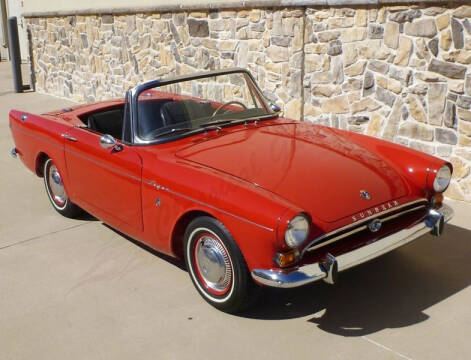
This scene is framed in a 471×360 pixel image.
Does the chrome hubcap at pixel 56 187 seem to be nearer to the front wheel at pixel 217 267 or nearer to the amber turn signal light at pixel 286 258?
the front wheel at pixel 217 267

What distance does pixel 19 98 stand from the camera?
12969 millimetres

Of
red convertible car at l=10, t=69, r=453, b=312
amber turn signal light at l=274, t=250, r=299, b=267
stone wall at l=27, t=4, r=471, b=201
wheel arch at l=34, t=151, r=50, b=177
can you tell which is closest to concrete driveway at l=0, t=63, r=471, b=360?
red convertible car at l=10, t=69, r=453, b=312

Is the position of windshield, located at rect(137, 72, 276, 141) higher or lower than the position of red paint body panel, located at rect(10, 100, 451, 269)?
higher

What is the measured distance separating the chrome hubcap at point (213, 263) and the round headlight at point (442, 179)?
1521 millimetres

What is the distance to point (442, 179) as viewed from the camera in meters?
4.21

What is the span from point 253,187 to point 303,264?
0.55 meters

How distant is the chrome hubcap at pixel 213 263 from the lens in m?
3.75

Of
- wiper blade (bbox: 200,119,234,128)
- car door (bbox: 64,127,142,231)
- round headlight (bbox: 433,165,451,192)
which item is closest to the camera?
round headlight (bbox: 433,165,451,192)

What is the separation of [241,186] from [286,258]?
1.75ft

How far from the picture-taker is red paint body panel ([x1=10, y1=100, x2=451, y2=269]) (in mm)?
3547

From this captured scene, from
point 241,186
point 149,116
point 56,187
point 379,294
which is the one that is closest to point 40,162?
point 56,187

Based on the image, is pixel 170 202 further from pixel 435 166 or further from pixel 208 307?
pixel 435 166

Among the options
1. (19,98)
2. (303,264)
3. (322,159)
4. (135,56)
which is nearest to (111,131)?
(322,159)

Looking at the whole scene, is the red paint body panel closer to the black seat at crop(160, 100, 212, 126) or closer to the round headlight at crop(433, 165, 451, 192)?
the round headlight at crop(433, 165, 451, 192)
